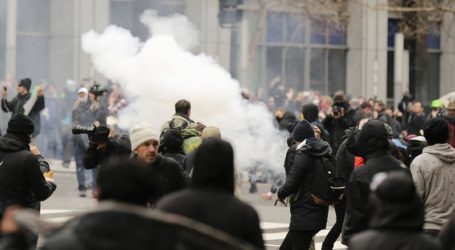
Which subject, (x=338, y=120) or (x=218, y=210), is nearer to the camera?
(x=218, y=210)

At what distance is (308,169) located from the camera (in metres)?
11.8

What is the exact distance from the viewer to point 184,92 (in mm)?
17984

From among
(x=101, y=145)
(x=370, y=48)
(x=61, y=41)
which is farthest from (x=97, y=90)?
(x=370, y=48)

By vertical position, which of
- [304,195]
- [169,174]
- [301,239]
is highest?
[169,174]

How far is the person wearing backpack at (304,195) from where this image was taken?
38.5ft

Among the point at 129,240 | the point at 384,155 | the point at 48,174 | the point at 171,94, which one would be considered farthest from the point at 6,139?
the point at 171,94

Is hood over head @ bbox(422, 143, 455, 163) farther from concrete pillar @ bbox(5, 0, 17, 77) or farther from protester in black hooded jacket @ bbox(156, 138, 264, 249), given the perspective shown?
concrete pillar @ bbox(5, 0, 17, 77)

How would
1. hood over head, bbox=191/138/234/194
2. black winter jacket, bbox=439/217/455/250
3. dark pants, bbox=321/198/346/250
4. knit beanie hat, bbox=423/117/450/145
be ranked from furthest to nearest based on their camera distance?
dark pants, bbox=321/198/346/250 < knit beanie hat, bbox=423/117/450/145 < black winter jacket, bbox=439/217/455/250 < hood over head, bbox=191/138/234/194

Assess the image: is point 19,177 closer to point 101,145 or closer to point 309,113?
point 101,145

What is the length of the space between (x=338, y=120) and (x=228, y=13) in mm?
4268

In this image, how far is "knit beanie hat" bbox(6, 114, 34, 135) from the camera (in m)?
10.2

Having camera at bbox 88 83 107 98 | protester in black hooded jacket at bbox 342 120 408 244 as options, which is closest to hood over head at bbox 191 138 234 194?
protester in black hooded jacket at bbox 342 120 408 244

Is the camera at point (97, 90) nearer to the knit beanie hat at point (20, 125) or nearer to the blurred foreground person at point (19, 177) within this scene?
the knit beanie hat at point (20, 125)

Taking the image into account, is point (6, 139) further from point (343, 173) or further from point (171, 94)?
point (171, 94)
